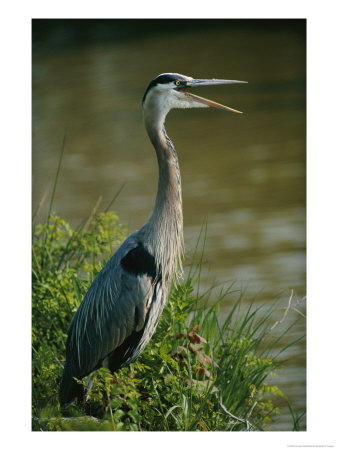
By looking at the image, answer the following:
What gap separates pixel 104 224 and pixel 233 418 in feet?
4.49

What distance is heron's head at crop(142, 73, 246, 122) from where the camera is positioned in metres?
2.74

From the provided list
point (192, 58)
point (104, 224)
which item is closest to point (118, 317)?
point (104, 224)

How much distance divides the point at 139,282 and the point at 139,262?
0.10 m

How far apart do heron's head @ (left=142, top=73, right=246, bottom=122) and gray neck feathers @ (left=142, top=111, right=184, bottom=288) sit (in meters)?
0.07

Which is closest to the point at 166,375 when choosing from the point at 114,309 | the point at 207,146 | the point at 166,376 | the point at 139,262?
the point at 166,376

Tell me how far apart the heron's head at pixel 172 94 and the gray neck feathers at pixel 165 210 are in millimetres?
74

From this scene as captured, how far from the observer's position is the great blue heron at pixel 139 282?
278 centimetres

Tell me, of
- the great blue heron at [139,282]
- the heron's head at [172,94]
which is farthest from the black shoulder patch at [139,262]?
the heron's head at [172,94]

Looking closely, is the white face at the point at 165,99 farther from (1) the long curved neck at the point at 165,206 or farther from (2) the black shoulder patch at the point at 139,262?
(2) the black shoulder patch at the point at 139,262

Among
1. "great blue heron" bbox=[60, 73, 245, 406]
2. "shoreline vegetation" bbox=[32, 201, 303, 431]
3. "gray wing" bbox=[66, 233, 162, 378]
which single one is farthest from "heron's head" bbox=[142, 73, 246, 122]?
"shoreline vegetation" bbox=[32, 201, 303, 431]

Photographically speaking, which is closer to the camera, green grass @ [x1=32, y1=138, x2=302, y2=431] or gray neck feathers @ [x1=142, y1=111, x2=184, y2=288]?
green grass @ [x1=32, y1=138, x2=302, y2=431]

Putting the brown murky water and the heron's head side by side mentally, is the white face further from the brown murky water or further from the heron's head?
the brown murky water

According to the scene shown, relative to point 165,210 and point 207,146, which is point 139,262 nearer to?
point 165,210
